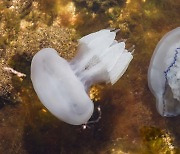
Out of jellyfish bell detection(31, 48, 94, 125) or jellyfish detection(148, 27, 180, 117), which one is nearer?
jellyfish bell detection(31, 48, 94, 125)

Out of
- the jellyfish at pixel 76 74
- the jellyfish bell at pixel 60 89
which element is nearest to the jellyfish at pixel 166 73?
the jellyfish at pixel 76 74

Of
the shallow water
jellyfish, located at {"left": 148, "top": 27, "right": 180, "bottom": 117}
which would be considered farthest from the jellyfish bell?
jellyfish, located at {"left": 148, "top": 27, "right": 180, "bottom": 117}

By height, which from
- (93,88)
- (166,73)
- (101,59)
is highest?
(101,59)

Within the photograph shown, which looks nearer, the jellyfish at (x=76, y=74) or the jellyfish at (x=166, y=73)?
the jellyfish at (x=76, y=74)

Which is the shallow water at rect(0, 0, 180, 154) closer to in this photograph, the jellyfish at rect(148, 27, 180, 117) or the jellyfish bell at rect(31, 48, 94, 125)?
the jellyfish at rect(148, 27, 180, 117)

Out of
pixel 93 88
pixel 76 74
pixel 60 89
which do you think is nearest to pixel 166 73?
pixel 93 88

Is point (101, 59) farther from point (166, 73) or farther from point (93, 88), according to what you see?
point (166, 73)

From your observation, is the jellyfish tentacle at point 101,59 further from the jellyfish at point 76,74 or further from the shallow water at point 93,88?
the shallow water at point 93,88
